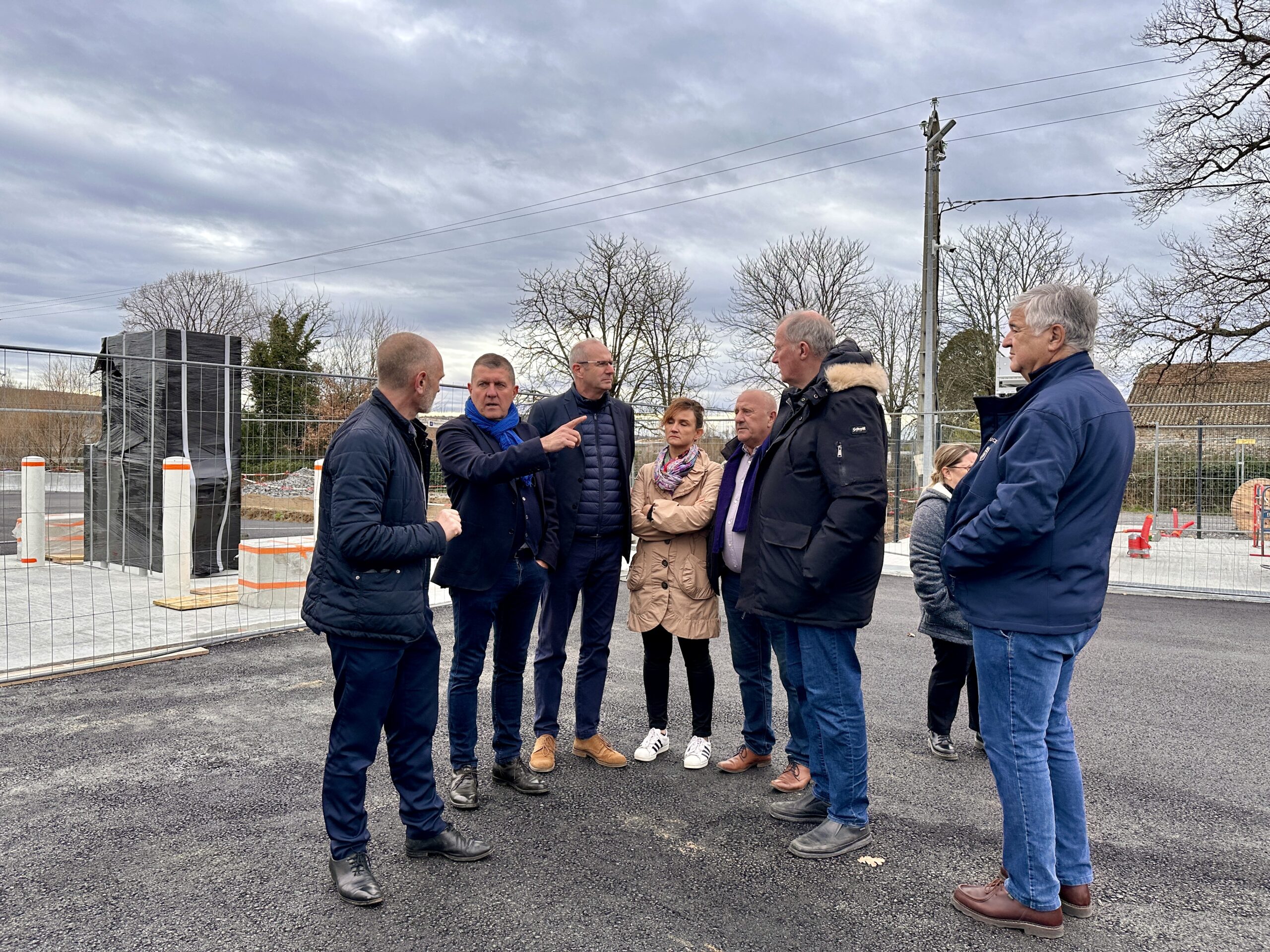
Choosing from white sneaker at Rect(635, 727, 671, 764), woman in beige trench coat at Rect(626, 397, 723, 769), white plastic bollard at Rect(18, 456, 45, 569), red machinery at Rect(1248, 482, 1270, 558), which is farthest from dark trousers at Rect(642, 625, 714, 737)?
red machinery at Rect(1248, 482, 1270, 558)

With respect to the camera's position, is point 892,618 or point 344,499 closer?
point 344,499

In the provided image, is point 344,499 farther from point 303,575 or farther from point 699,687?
point 303,575

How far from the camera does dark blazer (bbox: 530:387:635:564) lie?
4.28 meters

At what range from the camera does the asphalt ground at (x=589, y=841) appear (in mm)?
2764

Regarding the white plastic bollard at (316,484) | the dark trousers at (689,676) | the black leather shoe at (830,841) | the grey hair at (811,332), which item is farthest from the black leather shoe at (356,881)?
the white plastic bollard at (316,484)

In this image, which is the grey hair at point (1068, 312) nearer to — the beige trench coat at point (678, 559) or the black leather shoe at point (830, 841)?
the beige trench coat at point (678, 559)

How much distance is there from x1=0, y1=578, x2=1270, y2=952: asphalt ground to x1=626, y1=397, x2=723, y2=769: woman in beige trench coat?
0.27 metres

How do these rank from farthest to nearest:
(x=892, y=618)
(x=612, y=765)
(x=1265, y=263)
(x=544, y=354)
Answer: (x=544, y=354) < (x=1265, y=263) < (x=892, y=618) < (x=612, y=765)

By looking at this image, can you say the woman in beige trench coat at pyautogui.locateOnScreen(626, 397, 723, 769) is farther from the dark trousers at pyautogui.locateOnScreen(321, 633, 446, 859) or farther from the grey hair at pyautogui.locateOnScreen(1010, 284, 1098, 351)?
the grey hair at pyautogui.locateOnScreen(1010, 284, 1098, 351)

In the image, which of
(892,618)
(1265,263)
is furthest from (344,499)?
(1265,263)

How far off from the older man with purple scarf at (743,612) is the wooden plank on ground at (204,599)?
5.80 m

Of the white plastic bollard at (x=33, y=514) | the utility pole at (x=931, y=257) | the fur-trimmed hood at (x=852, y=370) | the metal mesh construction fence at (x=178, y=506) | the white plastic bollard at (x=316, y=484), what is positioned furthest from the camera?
the utility pole at (x=931, y=257)

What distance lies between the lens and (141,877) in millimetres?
3076

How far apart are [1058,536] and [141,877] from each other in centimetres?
339
